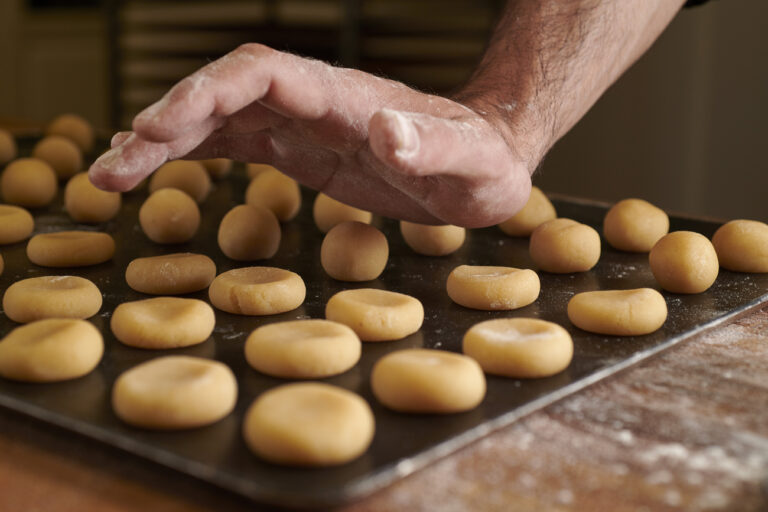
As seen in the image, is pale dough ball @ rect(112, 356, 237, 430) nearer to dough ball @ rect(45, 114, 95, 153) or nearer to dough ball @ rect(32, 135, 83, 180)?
dough ball @ rect(32, 135, 83, 180)

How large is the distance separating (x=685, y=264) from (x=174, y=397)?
0.84 meters

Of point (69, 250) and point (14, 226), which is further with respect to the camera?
point (14, 226)

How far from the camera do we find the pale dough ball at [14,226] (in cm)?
160

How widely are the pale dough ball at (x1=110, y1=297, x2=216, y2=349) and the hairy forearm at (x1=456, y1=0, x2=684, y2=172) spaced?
64 cm

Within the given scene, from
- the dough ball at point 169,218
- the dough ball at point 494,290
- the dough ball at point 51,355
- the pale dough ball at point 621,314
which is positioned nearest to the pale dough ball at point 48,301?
the dough ball at point 51,355

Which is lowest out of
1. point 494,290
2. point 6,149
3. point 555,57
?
point 6,149

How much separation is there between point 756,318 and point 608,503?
651 millimetres

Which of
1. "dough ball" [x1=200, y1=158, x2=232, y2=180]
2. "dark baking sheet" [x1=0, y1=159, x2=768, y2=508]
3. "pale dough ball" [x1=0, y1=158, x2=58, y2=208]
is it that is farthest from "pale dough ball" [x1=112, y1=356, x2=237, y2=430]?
"dough ball" [x1=200, y1=158, x2=232, y2=180]

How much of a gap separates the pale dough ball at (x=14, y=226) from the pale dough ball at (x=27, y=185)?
0.95ft

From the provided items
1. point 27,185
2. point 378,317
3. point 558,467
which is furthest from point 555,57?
point 27,185

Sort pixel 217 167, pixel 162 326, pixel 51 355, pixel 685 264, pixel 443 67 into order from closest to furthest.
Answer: pixel 51 355 → pixel 162 326 → pixel 685 264 → pixel 217 167 → pixel 443 67

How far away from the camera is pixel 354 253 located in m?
1.40

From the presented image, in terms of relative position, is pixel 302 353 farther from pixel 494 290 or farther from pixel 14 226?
pixel 14 226

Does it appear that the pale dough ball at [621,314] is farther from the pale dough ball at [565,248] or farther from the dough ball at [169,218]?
the dough ball at [169,218]
